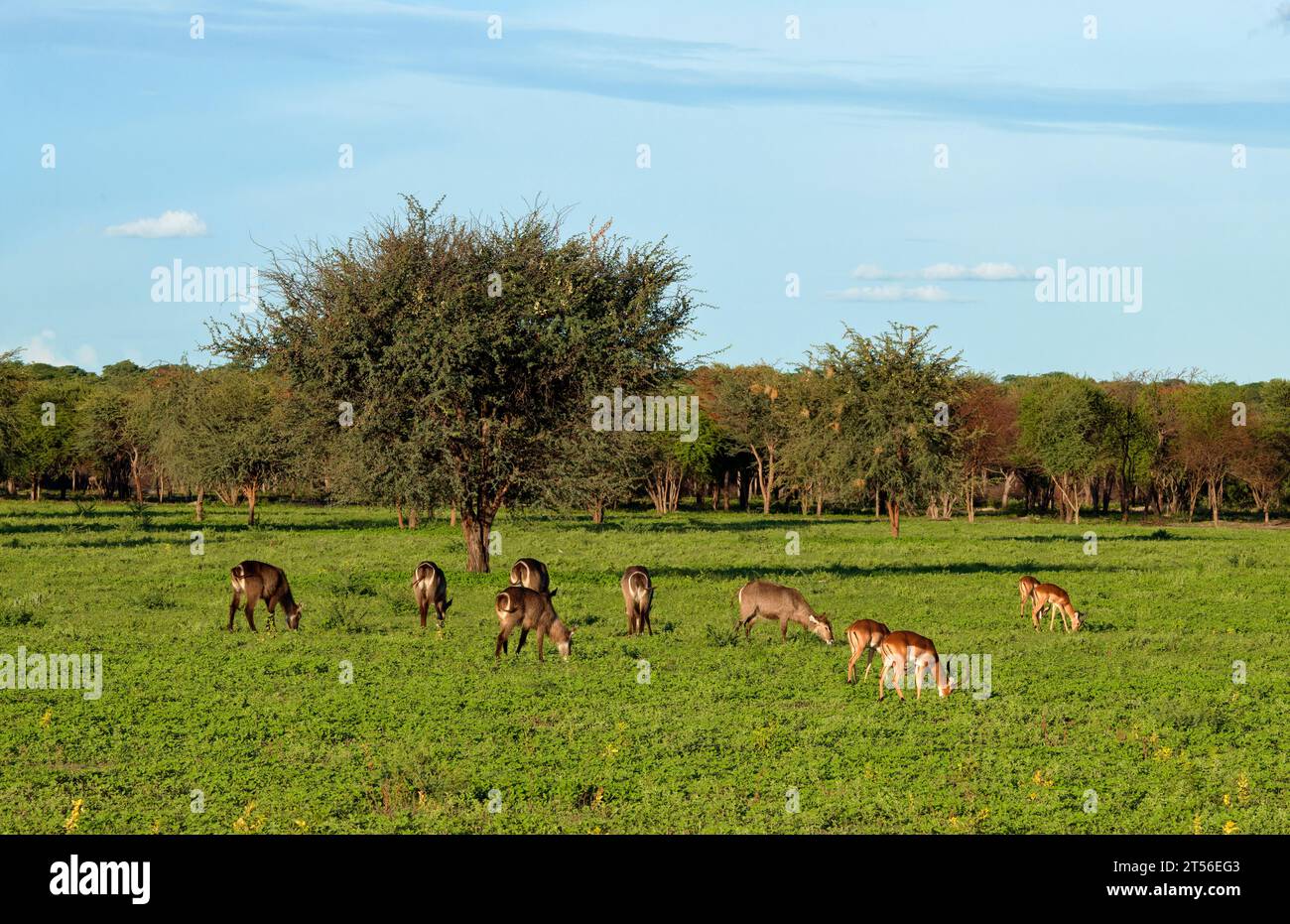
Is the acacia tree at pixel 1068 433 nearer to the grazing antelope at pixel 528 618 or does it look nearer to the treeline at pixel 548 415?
the treeline at pixel 548 415

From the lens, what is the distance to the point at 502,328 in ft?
105

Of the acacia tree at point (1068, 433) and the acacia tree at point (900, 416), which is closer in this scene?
the acacia tree at point (900, 416)

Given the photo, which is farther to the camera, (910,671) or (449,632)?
(449,632)

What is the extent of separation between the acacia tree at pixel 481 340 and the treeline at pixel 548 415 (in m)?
0.07

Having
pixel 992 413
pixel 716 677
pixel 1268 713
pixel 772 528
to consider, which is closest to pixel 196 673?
pixel 716 677

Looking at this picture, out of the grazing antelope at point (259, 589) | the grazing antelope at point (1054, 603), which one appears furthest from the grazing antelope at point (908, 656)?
the grazing antelope at point (259, 589)

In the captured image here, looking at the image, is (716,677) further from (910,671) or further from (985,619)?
(985,619)

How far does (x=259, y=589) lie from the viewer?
22922 millimetres

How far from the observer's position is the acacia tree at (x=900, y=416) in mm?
56750

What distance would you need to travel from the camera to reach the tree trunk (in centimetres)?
3475
